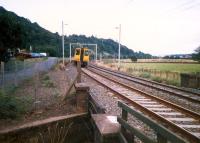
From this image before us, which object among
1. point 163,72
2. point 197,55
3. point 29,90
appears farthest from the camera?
point 197,55

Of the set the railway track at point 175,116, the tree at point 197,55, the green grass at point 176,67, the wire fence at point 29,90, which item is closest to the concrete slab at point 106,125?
the railway track at point 175,116

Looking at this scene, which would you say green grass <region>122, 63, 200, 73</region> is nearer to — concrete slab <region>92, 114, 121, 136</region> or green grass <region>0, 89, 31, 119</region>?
green grass <region>0, 89, 31, 119</region>

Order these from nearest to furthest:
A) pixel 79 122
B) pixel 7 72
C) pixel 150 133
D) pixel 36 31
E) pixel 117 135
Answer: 1. pixel 117 135
2. pixel 150 133
3. pixel 79 122
4. pixel 7 72
5. pixel 36 31

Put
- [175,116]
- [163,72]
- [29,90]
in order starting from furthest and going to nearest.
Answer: [163,72]
[29,90]
[175,116]

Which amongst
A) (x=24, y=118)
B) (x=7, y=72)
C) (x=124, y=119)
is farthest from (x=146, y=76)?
(x=124, y=119)

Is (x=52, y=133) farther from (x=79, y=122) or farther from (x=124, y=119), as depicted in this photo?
(x=124, y=119)

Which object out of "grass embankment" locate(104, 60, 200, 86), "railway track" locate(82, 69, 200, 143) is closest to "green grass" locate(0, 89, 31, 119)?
"railway track" locate(82, 69, 200, 143)

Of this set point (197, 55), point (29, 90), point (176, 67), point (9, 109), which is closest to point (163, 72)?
point (29, 90)

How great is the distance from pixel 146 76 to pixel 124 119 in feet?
84.2

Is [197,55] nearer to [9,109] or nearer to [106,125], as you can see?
[9,109]

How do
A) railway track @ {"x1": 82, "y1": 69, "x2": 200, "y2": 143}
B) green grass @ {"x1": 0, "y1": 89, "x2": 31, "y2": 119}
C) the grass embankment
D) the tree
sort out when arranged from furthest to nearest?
the tree
the grass embankment
green grass @ {"x1": 0, "y1": 89, "x2": 31, "y2": 119}
railway track @ {"x1": 82, "y1": 69, "x2": 200, "y2": 143}

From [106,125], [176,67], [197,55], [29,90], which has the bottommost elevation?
[176,67]

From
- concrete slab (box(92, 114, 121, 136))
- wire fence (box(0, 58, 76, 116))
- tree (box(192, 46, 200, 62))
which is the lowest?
wire fence (box(0, 58, 76, 116))

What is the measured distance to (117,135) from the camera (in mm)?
5828
